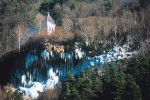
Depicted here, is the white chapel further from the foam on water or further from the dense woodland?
the foam on water

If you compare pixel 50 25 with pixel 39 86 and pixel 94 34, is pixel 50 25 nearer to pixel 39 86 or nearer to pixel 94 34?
pixel 94 34

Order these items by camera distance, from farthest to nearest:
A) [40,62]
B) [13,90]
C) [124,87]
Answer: [40,62], [13,90], [124,87]

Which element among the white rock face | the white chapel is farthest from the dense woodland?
the white rock face

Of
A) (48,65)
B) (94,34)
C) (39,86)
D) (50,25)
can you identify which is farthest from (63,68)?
(50,25)

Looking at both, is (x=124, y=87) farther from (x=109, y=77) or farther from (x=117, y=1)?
(x=117, y=1)

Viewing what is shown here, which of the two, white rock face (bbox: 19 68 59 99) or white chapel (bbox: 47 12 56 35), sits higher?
white chapel (bbox: 47 12 56 35)

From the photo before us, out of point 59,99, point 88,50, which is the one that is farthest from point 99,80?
point 88,50

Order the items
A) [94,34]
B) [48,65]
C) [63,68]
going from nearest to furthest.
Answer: [63,68]
[48,65]
[94,34]

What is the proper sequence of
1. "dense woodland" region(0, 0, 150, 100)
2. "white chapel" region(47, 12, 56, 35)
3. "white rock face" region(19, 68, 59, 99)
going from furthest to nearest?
"white chapel" region(47, 12, 56, 35)
"white rock face" region(19, 68, 59, 99)
"dense woodland" region(0, 0, 150, 100)

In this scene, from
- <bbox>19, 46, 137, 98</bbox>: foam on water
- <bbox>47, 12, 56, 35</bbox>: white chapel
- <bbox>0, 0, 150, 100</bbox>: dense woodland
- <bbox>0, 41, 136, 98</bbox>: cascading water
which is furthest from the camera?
<bbox>47, 12, 56, 35</bbox>: white chapel
